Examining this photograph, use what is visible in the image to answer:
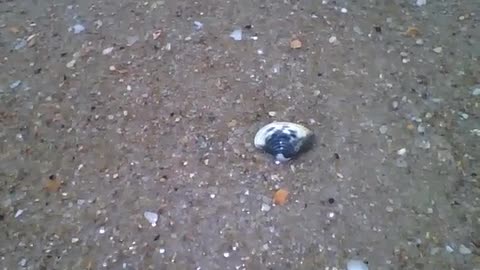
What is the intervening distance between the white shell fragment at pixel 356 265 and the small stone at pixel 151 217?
360 millimetres

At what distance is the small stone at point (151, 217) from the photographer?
48.4 inches

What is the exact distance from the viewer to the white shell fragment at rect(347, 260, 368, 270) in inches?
45.2

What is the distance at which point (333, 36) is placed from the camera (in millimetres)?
1564

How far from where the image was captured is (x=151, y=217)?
124 centimetres

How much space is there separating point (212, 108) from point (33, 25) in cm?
53

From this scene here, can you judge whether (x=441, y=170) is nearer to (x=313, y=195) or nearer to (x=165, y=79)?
(x=313, y=195)

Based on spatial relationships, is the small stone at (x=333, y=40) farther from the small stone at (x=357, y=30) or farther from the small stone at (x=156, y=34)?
the small stone at (x=156, y=34)

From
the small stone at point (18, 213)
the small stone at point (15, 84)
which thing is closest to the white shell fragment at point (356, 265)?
the small stone at point (18, 213)

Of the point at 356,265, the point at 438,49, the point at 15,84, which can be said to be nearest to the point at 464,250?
the point at 356,265

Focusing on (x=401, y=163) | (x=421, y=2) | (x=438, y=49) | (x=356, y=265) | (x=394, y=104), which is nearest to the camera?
(x=356, y=265)

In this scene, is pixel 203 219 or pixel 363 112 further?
pixel 363 112

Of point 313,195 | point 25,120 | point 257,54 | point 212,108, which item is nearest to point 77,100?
point 25,120

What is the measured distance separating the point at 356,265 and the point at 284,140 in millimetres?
295

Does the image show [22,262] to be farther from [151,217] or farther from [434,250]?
[434,250]
